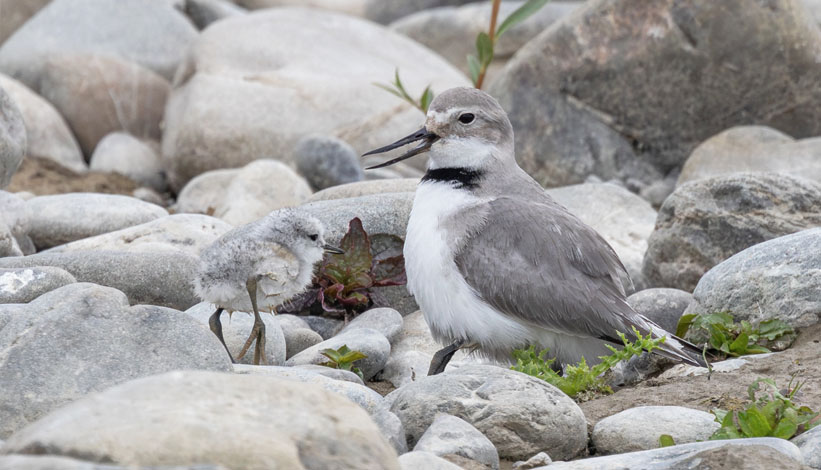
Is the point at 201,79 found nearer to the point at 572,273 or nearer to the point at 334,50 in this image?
the point at 334,50

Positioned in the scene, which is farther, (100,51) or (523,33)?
(523,33)

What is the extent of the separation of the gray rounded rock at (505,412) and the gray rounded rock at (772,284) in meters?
1.74

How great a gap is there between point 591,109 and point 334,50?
2.99 m

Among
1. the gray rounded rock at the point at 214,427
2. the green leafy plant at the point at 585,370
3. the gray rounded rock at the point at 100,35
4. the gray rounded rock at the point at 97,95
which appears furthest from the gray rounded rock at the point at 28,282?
the gray rounded rock at the point at 100,35

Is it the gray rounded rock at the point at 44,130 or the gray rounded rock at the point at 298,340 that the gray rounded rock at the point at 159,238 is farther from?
the gray rounded rock at the point at 44,130

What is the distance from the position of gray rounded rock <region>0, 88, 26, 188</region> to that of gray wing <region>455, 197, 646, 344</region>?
129 inches

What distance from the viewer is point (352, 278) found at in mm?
6230

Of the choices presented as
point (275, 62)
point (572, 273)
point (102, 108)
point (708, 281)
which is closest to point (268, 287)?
point (572, 273)

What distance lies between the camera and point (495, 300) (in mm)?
5035

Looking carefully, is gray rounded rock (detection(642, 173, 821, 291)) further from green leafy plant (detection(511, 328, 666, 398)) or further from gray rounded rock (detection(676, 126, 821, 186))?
gray rounded rock (detection(676, 126, 821, 186))

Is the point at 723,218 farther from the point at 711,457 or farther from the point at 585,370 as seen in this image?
the point at 711,457

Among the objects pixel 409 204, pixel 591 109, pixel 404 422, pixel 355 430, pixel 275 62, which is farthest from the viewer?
pixel 275 62

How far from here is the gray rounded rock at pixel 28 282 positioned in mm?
5172

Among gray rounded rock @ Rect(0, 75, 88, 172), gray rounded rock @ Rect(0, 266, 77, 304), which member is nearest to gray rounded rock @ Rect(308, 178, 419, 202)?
gray rounded rock @ Rect(0, 266, 77, 304)
